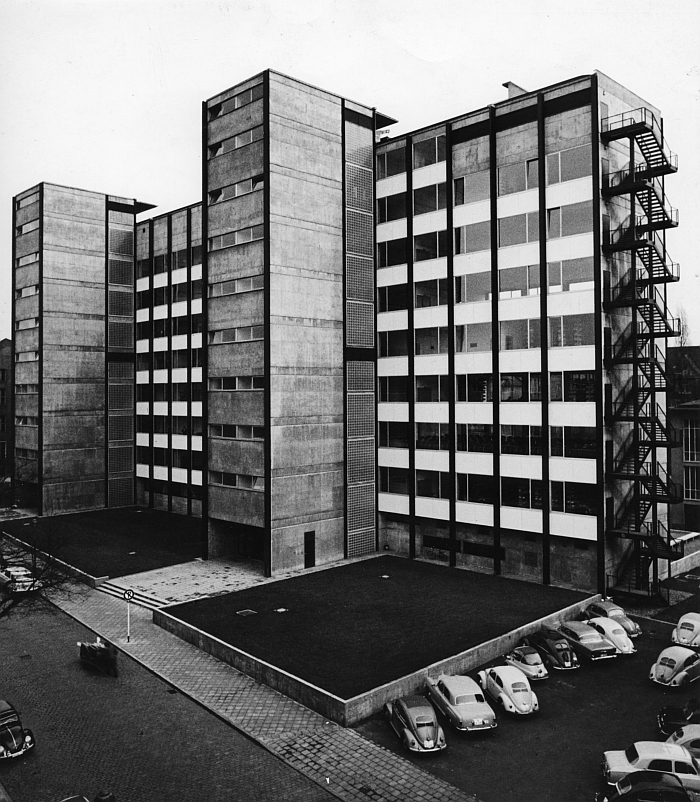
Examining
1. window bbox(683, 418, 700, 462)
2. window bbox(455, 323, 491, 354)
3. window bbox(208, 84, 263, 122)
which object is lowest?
window bbox(683, 418, 700, 462)

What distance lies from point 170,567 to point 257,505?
671cm

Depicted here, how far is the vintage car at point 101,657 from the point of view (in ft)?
86.2

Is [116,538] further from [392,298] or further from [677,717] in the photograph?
[677,717]

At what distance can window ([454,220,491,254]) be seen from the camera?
3834 cm

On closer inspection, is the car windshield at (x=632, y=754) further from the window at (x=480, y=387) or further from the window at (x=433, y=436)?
the window at (x=433, y=436)

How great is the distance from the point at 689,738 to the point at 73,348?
53.3 meters

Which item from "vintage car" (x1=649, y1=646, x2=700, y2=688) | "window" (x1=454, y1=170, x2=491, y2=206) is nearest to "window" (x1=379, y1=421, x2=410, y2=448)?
"window" (x1=454, y1=170, x2=491, y2=206)

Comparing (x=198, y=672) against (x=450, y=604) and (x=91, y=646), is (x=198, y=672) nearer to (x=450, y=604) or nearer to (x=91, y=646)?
(x=91, y=646)

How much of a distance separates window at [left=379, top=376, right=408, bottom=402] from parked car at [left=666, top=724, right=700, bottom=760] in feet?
82.6

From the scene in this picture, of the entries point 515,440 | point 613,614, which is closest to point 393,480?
point 515,440

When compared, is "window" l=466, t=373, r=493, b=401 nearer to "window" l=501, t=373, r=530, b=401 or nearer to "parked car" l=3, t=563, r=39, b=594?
"window" l=501, t=373, r=530, b=401

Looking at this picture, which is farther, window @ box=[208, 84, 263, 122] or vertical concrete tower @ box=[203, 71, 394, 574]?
window @ box=[208, 84, 263, 122]

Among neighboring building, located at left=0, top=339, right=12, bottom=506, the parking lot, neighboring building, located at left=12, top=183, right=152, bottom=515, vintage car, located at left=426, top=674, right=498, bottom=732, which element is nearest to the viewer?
the parking lot

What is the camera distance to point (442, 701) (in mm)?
22344
